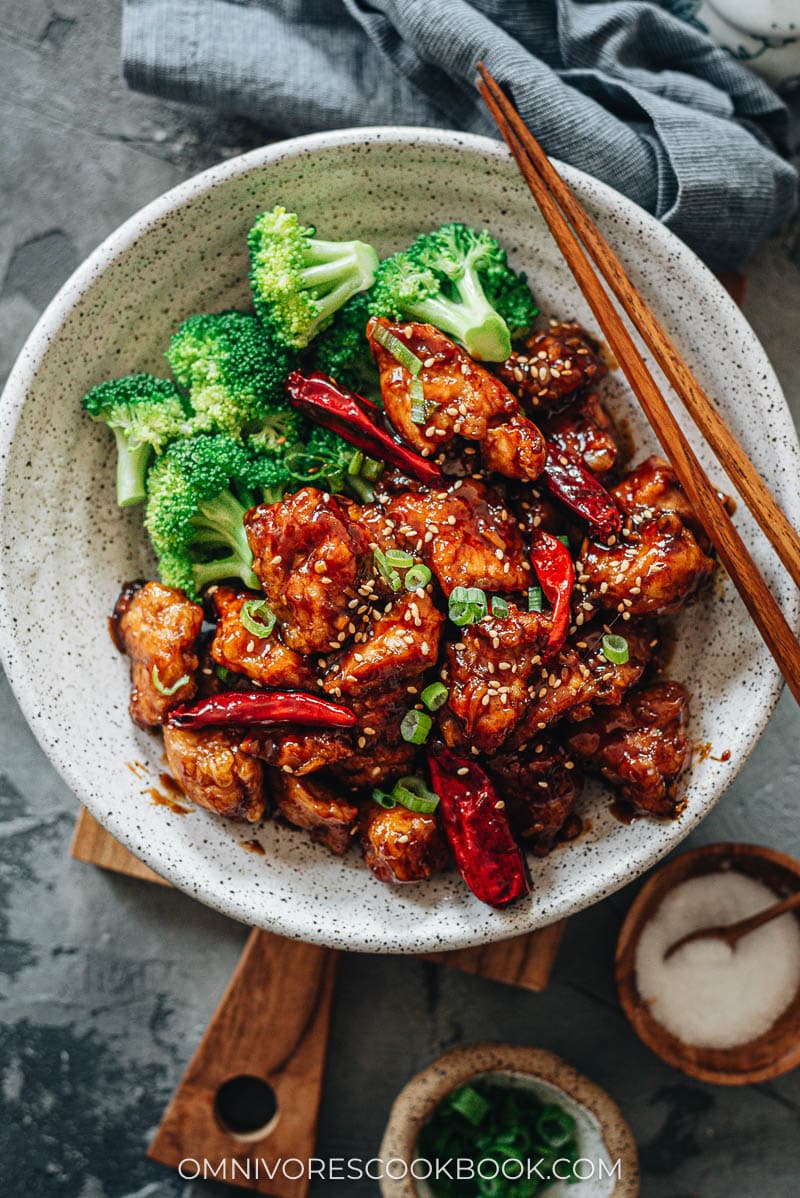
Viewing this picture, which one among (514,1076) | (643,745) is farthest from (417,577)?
(514,1076)

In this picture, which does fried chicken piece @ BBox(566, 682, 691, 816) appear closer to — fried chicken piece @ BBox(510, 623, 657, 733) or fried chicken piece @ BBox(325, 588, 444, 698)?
fried chicken piece @ BBox(510, 623, 657, 733)

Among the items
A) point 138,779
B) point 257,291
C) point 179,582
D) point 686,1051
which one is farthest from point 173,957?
point 257,291

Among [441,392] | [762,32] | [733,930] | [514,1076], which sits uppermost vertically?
[762,32]

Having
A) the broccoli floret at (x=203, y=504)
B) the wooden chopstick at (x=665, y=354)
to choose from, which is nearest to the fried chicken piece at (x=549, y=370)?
the wooden chopstick at (x=665, y=354)

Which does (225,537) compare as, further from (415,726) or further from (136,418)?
(415,726)

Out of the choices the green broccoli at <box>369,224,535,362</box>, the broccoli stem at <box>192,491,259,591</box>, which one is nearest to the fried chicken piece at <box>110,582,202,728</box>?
the broccoli stem at <box>192,491,259,591</box>

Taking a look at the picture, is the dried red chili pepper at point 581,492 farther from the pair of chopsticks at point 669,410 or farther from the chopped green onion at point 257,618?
the chopped green onion at point 257,618
